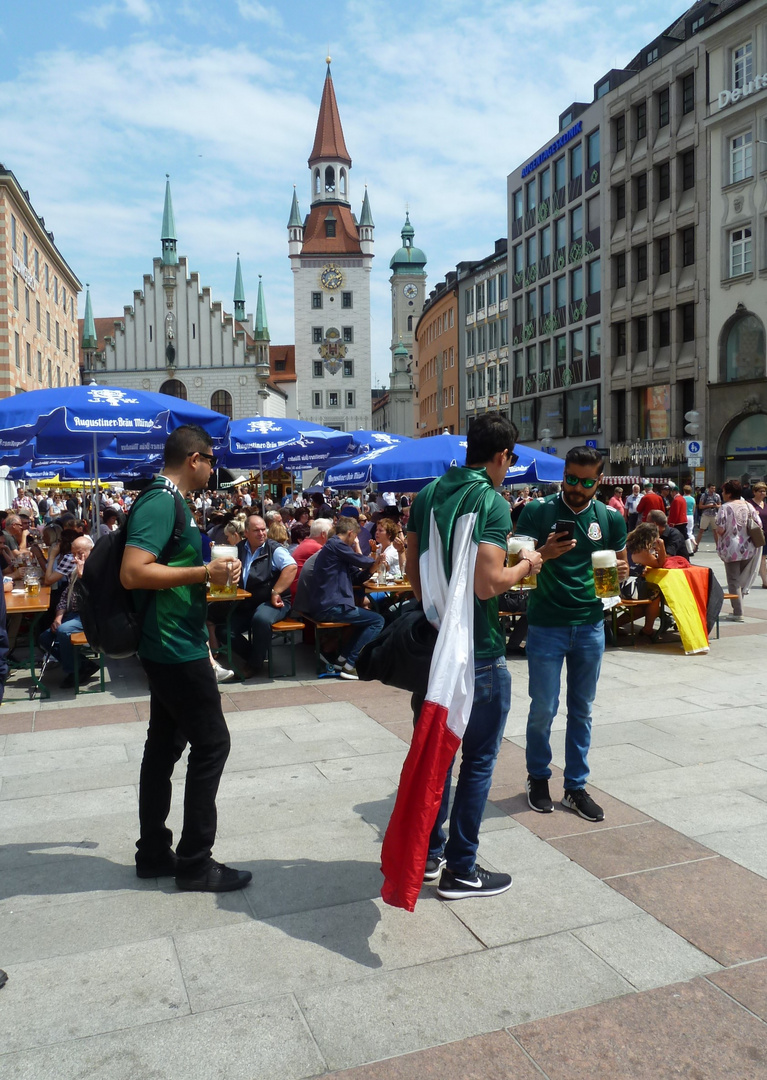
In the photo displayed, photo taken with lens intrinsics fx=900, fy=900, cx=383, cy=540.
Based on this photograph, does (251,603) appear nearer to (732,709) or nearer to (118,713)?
(118,713)

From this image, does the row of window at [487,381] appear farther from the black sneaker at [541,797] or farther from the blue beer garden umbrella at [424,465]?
the black sneaker at [541,797]

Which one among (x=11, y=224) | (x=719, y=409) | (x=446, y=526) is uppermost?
(x=11, y=224)

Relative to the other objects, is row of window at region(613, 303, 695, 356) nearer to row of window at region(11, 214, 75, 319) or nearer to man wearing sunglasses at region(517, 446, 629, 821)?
row of window at region(11, 214, 75, 319)

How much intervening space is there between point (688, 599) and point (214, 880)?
7004 millimetres

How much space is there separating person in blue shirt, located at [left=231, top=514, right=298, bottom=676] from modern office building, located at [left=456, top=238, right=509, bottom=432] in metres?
47.0

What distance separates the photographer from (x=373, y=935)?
11.4 ft

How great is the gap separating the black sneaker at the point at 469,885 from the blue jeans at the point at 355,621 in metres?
4.78

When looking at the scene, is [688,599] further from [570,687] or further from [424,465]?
[570,687]

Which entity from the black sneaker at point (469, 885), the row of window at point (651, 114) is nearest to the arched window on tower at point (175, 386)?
the row of window at point (651, 114)

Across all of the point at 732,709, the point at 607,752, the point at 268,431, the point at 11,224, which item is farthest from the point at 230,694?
the point at 11,224

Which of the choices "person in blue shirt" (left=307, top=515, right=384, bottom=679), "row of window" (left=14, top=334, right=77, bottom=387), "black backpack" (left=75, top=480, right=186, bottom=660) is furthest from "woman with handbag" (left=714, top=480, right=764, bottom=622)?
"row of window" (left=14, top=334, right=77, bottom=387)

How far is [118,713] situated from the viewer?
712 centimetres

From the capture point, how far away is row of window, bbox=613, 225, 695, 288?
115 ft

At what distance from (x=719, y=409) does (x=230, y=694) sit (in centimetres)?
2943
